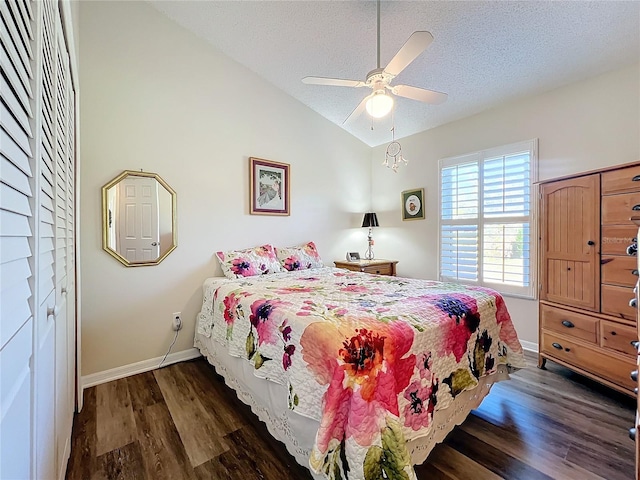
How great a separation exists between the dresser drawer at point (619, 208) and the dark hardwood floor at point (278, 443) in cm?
127

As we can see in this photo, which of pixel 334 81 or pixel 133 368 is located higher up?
pixel 334 81

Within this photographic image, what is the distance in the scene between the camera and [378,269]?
3799 millimetres

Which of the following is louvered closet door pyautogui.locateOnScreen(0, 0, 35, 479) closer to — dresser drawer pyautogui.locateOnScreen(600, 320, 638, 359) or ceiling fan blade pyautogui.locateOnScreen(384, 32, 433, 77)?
ceiling fan blade pyautogui.locateOnScreen(384, 32, 433, 77)

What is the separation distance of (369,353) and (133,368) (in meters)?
2.34

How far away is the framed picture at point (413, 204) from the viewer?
3804mm

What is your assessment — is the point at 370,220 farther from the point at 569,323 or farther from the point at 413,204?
the point at 569,323

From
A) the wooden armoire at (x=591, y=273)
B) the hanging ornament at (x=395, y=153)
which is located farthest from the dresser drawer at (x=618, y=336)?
the hanging ornament at (x=395, y=153)

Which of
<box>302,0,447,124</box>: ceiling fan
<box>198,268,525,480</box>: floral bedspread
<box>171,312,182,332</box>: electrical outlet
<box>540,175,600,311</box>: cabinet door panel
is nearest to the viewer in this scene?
<box>198,268,525,480</box>: floral bedspread

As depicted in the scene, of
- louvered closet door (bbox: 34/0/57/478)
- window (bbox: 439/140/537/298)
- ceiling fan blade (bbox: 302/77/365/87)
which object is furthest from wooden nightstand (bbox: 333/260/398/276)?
louvered closet door (bbox: 34/0/57/478)

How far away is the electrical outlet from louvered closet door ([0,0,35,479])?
2027 millimetres

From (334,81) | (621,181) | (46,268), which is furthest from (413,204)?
(46,268)

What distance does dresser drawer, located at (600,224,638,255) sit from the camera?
191 centimetres

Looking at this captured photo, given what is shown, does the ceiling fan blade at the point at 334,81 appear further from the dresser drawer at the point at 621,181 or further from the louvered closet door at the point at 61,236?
the dresser drawer at the point at 621,181

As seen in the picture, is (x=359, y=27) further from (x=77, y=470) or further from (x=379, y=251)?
(x=77, y=470)
